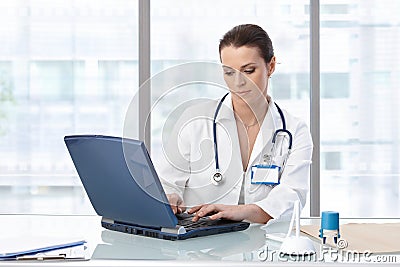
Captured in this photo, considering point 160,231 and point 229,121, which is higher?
point 229,121

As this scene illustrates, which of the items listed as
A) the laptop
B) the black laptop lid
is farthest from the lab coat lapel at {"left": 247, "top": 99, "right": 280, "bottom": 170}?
the black laptop lid

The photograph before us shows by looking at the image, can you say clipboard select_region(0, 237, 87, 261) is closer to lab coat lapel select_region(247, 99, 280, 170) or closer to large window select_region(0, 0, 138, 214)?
lab coat lapel select_region(247, 99, 280, 170)

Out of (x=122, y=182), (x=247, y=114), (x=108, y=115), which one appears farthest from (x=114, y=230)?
(x=108, y=115)

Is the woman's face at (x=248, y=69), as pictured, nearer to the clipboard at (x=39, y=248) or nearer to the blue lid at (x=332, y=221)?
the blue lid at (x=332, y=221)

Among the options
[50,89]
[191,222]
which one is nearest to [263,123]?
[191,222]

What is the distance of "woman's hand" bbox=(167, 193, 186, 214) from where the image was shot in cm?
188

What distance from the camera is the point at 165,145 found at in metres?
2.02

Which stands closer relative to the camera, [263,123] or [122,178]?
[122,178]

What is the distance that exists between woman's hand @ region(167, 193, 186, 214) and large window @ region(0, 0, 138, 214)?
81.9 inches

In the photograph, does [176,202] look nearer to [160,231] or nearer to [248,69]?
[160,231]

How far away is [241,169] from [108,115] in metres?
2.02

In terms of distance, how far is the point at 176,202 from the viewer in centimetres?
193

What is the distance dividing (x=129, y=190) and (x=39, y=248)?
296mm

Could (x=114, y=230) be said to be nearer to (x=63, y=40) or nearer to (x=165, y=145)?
(x=165, y=145)
